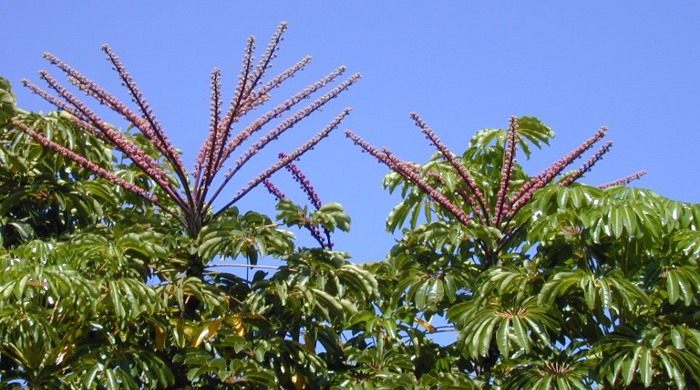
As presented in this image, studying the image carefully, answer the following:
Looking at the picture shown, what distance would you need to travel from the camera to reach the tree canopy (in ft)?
17.7

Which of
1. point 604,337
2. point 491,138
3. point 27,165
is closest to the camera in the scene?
point 604,337

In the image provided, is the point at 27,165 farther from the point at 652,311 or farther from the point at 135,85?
the point at 652,311

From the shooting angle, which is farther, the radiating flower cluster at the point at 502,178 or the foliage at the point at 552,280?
the radiating flower cluster at the point at 502,178

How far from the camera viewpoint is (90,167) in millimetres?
5793

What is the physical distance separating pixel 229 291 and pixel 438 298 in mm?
928

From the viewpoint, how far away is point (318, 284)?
5.73 m

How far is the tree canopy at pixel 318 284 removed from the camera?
539 centimetres

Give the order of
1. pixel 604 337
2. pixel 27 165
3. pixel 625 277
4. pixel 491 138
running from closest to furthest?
pixel 604 337
pixel 625 277
pixel 27 165
pixel 491 138

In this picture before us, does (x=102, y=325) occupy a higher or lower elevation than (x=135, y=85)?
lower

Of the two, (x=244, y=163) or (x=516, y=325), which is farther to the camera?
(x=244, y=163)

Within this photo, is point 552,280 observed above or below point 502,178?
below

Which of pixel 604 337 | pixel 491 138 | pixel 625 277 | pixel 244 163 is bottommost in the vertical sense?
pixel 604 337

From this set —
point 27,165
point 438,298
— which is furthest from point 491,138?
point 27,165

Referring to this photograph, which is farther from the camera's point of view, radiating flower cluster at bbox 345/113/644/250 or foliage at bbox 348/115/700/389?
radiating flower cluster at bbox 345/113/644/250
